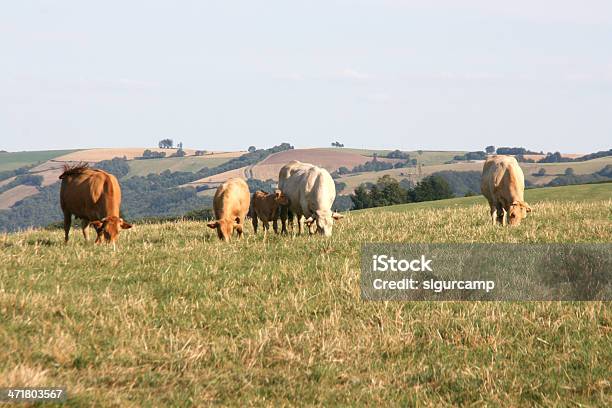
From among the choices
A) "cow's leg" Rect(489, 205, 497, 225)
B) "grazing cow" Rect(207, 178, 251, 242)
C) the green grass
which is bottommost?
the green grass

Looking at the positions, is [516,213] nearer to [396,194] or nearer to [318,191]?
[318,191]

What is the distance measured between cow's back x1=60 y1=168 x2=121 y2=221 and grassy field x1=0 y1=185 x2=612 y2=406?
4666 millimetres

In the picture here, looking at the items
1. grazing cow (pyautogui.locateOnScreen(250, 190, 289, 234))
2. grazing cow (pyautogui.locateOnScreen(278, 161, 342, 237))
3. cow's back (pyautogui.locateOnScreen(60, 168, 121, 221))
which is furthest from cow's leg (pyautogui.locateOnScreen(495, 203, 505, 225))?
cow's back (pyautogui.locateOnScreen(60, 168, 121, 221))

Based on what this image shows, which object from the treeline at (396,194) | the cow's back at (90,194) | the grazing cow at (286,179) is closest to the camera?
the cow's back at (90,194)

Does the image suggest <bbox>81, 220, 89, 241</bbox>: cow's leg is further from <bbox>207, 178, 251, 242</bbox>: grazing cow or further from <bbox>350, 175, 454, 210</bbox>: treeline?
<bbox>350, 175, 454, 210</bbox>: treeline

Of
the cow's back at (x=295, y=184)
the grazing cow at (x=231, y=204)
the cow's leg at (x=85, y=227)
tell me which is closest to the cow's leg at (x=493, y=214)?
the cow's back at (x=295, y=184)

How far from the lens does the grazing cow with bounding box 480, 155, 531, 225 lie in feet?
77.6

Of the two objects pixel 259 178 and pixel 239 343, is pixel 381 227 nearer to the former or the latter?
pixel 239 343

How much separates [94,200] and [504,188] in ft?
42.8

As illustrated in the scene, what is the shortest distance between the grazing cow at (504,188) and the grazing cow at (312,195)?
5.78m

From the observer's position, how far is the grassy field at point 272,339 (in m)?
7.69

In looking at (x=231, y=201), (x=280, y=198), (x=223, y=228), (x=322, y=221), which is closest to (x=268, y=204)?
(x=280, y=198)

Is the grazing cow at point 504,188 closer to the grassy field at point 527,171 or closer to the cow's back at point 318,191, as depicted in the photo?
the cow's back at point 318,191

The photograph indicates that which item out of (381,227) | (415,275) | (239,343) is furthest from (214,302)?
(381,227)
